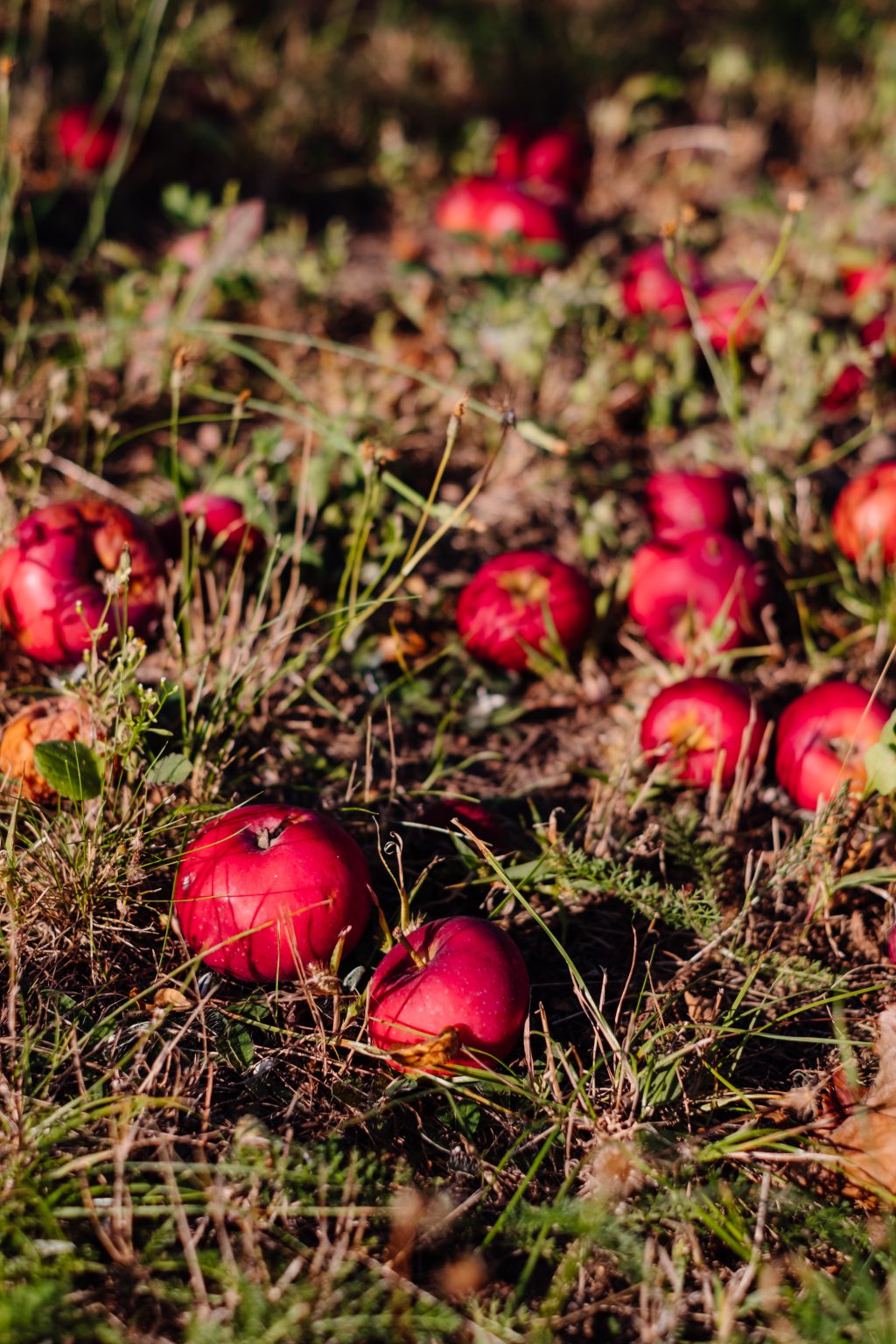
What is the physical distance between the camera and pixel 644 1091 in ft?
6.25

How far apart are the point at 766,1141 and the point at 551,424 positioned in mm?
2341

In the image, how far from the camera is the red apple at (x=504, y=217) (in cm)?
398

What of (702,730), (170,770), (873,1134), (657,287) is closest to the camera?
(873,1134)

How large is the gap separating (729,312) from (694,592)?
55.1 inches

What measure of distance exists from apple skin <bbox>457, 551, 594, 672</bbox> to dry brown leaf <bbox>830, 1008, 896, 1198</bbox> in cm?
129

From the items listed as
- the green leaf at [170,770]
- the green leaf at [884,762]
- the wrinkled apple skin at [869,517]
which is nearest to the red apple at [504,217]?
the wrinkled apple skin at [869,517]

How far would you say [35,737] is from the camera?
224 cm

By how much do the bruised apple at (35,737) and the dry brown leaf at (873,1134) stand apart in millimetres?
1647

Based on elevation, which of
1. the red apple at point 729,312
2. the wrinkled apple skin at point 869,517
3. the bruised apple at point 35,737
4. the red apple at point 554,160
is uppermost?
the red apple at point 554,160

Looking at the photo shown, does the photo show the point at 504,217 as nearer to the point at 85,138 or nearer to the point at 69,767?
the point at 85,138

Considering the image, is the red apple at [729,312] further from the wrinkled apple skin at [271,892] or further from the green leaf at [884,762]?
the wrinkled apple skin at [271,892]

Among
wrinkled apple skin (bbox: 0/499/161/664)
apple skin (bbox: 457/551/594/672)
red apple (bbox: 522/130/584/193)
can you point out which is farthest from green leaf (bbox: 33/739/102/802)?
red apple (bbox: 522/130/584/193)

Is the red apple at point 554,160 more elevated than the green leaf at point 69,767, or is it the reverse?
the red apple at point 554,160

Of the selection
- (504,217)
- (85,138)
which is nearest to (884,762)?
(504,217)
